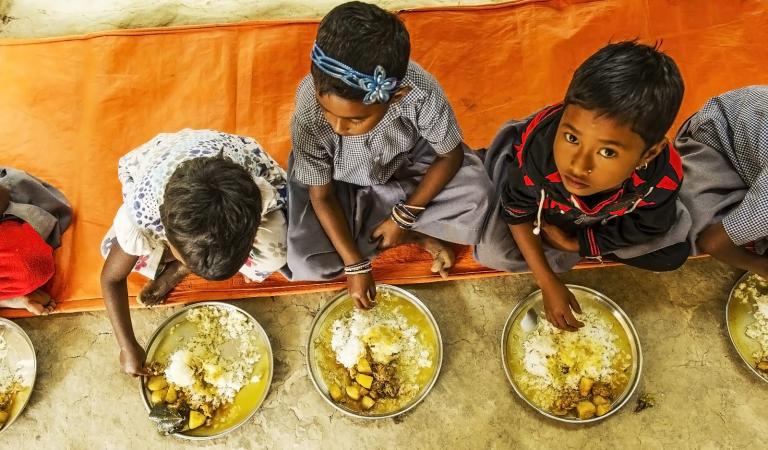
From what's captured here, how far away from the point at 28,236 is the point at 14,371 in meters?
0.47

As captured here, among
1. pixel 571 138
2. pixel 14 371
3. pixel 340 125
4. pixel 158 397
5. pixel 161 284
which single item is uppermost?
pixel 571 138

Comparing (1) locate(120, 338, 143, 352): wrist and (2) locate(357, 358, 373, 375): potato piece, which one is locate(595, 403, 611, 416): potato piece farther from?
(1) locate(120, 338, 143, 352): wrist

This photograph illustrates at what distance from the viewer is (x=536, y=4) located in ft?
7.40

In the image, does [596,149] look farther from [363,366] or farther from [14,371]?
[14,371]

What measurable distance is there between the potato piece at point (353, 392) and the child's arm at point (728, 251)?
115 cm

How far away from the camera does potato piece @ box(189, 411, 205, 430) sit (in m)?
1.74

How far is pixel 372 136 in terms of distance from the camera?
5.03ft

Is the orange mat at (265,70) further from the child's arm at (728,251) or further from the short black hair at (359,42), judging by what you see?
the short black hair at (359,42)

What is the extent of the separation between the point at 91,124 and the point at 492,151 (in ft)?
5.02

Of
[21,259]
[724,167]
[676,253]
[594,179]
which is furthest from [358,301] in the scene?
[724,167]

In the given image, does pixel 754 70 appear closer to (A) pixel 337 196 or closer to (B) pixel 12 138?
(A) pixel 337 196

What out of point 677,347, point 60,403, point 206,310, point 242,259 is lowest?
point 60,403

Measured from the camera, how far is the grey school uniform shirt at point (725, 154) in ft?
5.16

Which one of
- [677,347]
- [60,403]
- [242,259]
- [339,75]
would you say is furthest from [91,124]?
[677,347]
